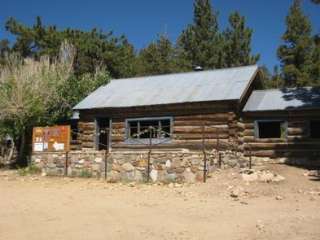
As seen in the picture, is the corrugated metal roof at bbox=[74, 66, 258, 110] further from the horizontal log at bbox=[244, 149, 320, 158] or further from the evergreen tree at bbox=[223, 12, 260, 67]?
the evergreen tree at bbox=[223, 12, 260, 67]

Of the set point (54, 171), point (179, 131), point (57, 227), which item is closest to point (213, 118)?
point (179, 131)

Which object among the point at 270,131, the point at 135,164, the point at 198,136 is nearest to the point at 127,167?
the point at 135,164

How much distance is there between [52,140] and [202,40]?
76.3 ft

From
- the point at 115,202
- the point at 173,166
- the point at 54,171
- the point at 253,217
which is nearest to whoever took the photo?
the point at 253,217

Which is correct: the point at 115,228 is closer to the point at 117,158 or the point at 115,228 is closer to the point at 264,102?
the point at 117,158

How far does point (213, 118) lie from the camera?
903 inches

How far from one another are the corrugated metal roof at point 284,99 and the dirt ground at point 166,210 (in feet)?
15.2

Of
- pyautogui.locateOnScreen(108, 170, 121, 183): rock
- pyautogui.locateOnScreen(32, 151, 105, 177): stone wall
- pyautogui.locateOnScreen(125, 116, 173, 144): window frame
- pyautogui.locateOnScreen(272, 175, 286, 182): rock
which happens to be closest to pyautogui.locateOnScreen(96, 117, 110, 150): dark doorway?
pyautogui.locateOnScreen(125, 116, 173, 144): window frame

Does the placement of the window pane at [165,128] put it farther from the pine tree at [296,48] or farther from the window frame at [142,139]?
the pine tree at [296,48]

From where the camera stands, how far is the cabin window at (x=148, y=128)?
24141mm

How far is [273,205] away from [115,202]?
4473mm

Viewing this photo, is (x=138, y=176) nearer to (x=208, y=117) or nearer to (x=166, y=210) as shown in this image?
(x=208, y=117)

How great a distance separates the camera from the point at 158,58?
50375 millimetres

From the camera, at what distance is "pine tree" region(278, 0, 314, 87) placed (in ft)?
125
